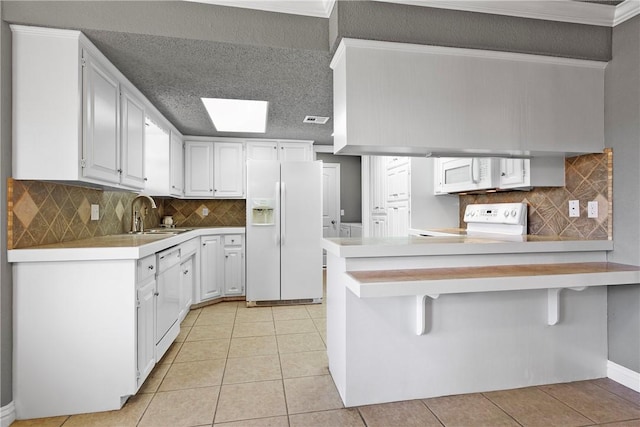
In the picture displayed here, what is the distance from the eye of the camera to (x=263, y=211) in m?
4.11

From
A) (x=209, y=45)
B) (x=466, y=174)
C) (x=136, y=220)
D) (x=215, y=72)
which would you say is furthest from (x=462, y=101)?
(x=136, y=220)

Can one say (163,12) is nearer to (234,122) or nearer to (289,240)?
(234,122)

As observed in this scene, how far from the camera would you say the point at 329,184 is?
657 cm

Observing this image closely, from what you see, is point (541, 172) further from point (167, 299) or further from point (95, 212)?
point (95, 212)

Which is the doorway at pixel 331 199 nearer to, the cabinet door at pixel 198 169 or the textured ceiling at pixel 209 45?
the cabinet door at pixel 198 169

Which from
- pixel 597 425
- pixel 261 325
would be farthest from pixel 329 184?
pixel 597 425

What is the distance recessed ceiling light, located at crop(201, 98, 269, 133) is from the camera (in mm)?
3404

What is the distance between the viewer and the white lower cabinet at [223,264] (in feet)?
13.7

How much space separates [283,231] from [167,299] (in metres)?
1.69

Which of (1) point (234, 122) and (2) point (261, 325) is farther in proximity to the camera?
(1) point (234, 122)

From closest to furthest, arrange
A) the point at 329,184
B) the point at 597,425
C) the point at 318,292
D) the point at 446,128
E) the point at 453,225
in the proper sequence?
the point at 597,425 < the point at 446,128 < the point at 453,225 < the point at 318,292 < the point at 329,184

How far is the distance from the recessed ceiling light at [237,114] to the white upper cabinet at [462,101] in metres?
1.50

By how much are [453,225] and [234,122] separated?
9.46 feet

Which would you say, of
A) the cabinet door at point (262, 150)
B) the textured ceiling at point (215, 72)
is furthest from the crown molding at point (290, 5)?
the cabinet door at point (262, 150)
